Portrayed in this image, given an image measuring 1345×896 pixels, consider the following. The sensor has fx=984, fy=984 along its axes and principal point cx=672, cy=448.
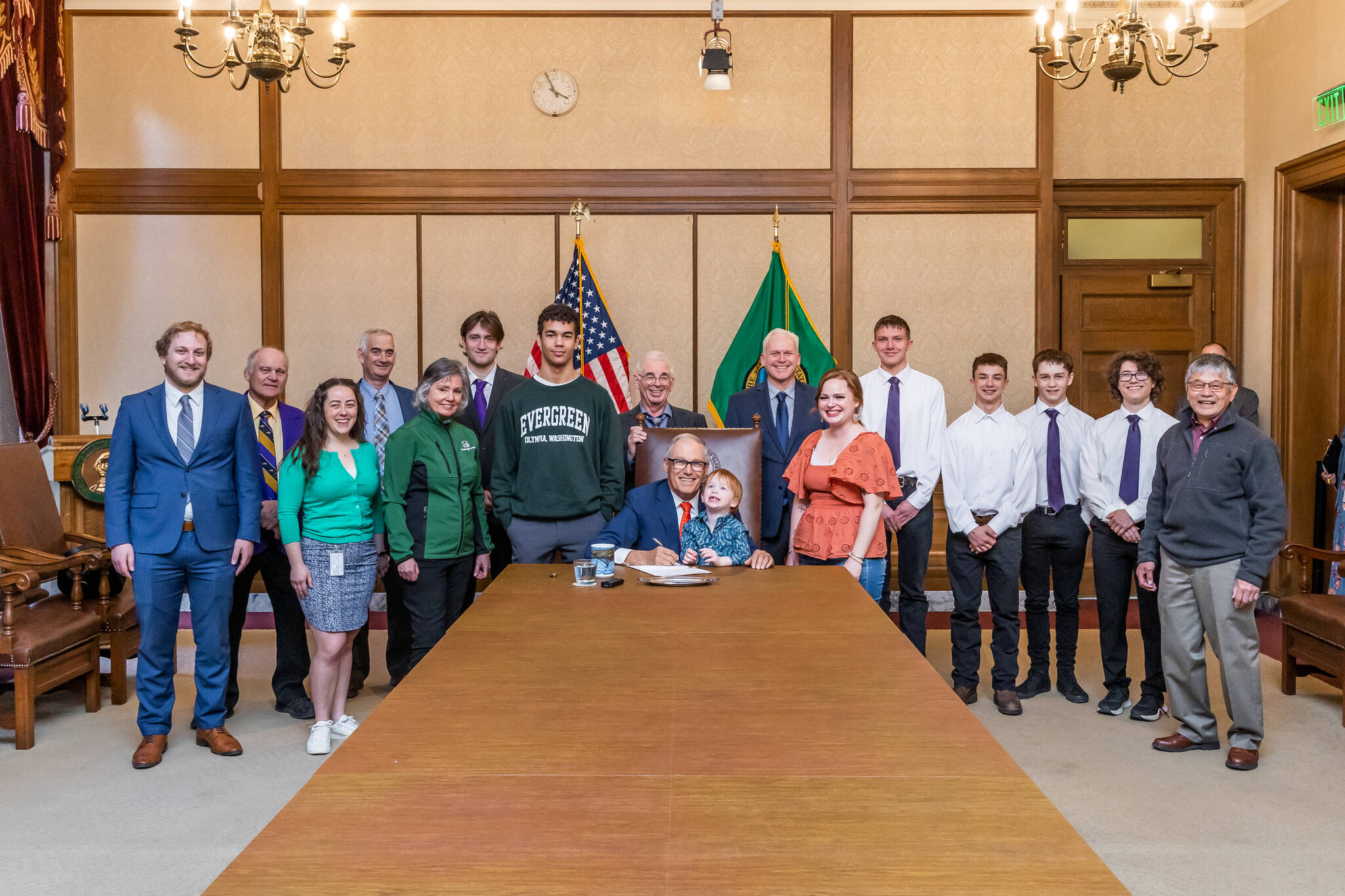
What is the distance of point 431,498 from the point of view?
12.4ft

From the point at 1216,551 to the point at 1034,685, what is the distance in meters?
1.20

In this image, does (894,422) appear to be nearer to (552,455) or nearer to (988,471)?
(988,471)

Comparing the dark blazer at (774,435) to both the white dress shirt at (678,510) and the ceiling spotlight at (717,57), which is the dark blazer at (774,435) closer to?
the white dress shirt at (678,510)

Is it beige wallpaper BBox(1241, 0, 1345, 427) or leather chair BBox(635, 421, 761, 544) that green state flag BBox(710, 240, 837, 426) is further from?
beige wallpaper BBox(1241, 0, 1345, 427)

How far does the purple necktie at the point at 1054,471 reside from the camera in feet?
14.6

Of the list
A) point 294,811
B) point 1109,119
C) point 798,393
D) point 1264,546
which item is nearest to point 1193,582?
point 1264,546

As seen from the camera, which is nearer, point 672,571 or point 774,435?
point 672,571

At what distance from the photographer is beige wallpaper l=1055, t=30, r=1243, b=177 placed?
677 centimetres

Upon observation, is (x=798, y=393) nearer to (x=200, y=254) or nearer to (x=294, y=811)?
(x=294, y=811)

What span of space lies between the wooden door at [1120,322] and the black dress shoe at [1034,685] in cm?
298

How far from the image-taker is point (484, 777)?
1579 millimetres

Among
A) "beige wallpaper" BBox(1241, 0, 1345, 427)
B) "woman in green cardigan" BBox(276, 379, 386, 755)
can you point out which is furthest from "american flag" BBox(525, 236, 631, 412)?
"beige wallpaper" BBox(1241, 0, 1345, 427)

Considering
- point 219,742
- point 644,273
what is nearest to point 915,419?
point 644,273

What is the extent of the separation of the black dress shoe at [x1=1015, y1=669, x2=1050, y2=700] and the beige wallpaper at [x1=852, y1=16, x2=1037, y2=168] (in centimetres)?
355
